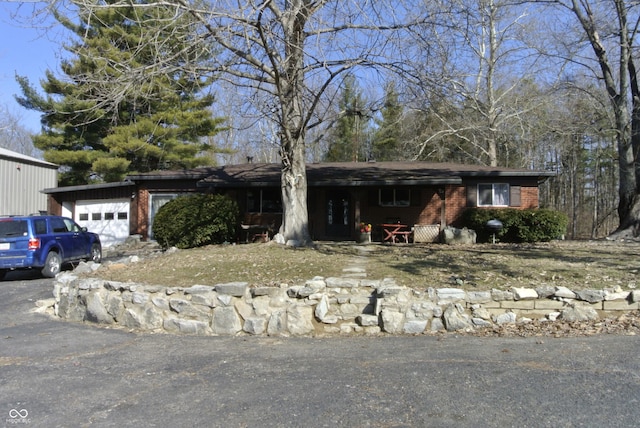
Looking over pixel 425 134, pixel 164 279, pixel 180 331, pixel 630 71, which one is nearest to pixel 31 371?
pixel 180 331

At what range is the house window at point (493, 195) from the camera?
1916 cm

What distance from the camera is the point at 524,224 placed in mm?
16906

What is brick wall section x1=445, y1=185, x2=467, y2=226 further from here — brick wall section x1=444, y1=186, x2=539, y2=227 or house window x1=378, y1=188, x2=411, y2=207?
house window x1=378, y1=188, x2=411, y2=207

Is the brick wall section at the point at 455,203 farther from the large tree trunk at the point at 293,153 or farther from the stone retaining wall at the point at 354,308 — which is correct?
the stone retaining wall at the point at 354,308

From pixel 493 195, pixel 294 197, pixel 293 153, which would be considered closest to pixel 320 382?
pixel 294 197

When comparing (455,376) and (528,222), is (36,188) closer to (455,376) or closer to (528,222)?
(528,222)

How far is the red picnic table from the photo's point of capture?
56.3 ft

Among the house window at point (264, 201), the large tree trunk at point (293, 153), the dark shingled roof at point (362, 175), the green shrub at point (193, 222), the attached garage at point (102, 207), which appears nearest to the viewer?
the large tree trunk at point (293, 153)

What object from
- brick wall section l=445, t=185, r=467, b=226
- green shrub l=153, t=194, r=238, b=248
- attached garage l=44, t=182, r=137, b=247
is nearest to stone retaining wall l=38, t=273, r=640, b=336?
green shrub l=153, t=194, r=238, b=248

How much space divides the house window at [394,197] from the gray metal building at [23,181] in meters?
16.9

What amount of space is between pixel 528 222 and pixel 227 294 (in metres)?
12.9

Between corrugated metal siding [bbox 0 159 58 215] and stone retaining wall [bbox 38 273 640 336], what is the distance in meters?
20.6

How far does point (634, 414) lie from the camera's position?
13.0ft

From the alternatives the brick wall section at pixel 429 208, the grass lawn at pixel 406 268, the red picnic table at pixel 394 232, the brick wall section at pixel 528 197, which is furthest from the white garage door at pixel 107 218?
the brick wall section at pixel 528 197
